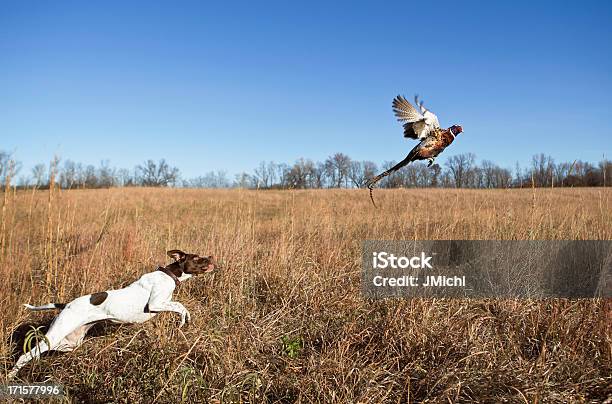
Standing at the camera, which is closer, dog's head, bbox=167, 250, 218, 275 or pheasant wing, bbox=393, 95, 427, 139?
pheasant wing, bbox=393, 95, 427, 139

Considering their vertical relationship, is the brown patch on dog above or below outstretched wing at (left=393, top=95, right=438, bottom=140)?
below

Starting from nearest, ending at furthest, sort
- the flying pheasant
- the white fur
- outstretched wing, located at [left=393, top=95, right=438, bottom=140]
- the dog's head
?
the flying pheasant
outstretched wing, located at [left=393, top=95, right=438, bottom=140]
the white fur
the dog's head

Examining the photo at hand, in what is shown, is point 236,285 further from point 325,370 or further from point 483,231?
point 483,231

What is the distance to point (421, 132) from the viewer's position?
5.16 ft

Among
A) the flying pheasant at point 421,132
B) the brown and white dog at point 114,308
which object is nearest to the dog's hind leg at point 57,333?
the brown and white dog at point 114,308

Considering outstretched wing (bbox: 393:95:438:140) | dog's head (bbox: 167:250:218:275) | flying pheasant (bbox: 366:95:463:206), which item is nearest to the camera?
flying pheasant (bbox: 366:95:463:206)

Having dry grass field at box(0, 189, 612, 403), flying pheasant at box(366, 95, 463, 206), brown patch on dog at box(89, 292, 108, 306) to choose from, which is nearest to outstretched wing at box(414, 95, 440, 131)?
flying pheasant at box(366, 95, 463, 206)

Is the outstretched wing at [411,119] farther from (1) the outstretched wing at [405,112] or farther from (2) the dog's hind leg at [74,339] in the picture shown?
(2) the dog's hind leg at [74,339]

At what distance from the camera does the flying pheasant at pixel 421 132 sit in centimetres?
143

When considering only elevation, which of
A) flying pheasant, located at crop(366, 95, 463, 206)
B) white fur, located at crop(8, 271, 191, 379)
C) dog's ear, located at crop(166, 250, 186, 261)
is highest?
flying pheasant, located at crop(366, 95, 463, 206)

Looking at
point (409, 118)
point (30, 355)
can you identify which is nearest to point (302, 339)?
point (30, 355)

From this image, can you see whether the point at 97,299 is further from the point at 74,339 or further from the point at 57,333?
the point at 74,339

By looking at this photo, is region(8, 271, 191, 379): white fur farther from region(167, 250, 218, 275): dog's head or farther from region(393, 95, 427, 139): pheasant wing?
region(393, 95, 427, 139): pheasant wing

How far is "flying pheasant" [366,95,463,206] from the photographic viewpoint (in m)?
1.43
